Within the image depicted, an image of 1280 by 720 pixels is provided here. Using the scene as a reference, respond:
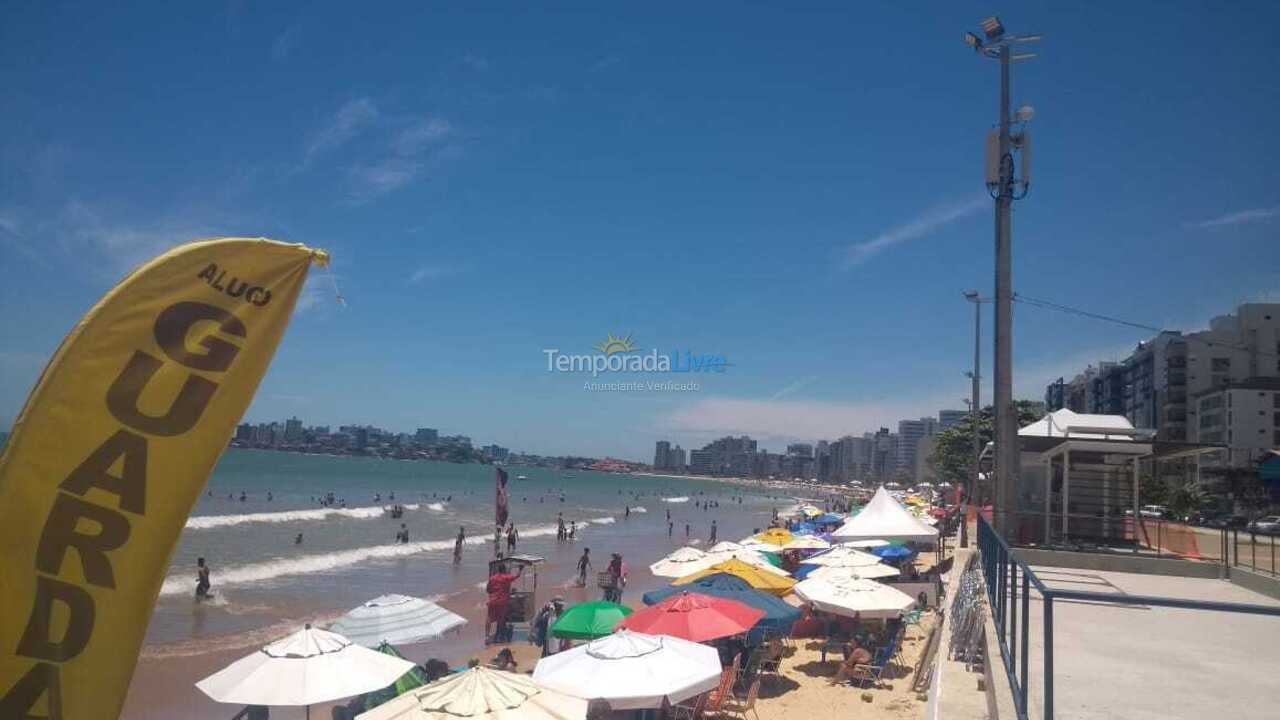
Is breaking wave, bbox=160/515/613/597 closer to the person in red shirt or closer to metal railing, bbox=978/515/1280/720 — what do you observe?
the person in red shirt

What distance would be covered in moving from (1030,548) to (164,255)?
41.2 ft

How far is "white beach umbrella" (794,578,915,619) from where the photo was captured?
12664 mm

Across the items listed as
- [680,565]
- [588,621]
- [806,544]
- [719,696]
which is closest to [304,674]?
[588,621]

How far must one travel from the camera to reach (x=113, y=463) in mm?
2080

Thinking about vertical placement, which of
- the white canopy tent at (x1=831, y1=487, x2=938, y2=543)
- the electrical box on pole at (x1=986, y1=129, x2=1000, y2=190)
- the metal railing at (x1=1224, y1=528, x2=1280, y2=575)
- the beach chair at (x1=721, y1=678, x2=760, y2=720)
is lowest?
the beach chair at (x1=721, y1=678, x2=760, y2=720)

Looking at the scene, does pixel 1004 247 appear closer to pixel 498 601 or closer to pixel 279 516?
pixel 498 601

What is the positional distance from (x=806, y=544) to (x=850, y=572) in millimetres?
8105

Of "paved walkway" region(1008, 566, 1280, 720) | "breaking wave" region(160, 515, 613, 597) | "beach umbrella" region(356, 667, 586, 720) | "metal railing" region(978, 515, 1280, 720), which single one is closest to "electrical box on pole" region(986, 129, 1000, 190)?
"paved walkway" region(1008, 566, 1280, 720)

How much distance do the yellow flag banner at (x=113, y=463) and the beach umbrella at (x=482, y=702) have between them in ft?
15.3

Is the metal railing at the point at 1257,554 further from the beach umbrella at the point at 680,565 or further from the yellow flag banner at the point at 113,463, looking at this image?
the yellow flag banner at the point at 113,463

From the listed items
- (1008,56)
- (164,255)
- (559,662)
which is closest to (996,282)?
(1008,56)

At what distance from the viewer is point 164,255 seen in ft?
7.30

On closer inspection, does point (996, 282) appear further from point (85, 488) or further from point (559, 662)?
point (85, 488)

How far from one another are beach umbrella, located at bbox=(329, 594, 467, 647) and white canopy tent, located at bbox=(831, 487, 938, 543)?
11.0 m
